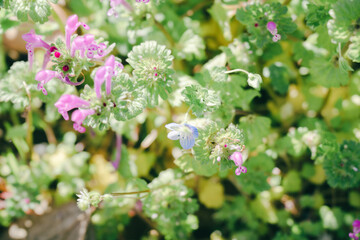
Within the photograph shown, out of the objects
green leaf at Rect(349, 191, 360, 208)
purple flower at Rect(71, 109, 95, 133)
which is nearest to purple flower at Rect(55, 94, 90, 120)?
purple flower at Rect(71, 109, 95, 133)

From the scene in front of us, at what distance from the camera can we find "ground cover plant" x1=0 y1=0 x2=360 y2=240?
1588mm

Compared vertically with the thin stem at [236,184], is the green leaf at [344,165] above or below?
above

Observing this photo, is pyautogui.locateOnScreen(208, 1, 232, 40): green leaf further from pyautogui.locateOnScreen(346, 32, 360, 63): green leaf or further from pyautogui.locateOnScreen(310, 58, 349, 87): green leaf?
pyautogui.locateOnScreen(346, 32, 360, 63): green leaf

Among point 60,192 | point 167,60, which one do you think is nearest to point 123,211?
point 60,192

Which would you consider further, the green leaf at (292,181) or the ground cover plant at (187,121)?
the green leaf at (292,181)

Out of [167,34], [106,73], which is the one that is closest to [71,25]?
[106,73]

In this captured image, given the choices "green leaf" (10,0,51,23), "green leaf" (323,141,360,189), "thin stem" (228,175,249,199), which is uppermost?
"green leaf" (10,0,51,23)

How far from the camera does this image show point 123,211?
2.34m

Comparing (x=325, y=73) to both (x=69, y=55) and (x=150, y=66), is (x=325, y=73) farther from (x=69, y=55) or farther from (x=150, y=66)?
(x=69, y=55)

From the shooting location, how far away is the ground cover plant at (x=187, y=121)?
159 cm

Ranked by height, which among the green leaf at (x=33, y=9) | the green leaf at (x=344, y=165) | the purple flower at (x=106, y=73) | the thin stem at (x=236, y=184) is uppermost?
the green leaf at (x=33, y=9)

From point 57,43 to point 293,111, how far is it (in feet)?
5.79

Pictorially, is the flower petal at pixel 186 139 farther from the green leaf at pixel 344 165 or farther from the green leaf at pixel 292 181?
the green leaf at pixel 292 181

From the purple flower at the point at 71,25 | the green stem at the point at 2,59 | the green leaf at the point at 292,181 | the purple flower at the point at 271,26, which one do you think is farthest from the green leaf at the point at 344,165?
the green stem at the point at 2,59
